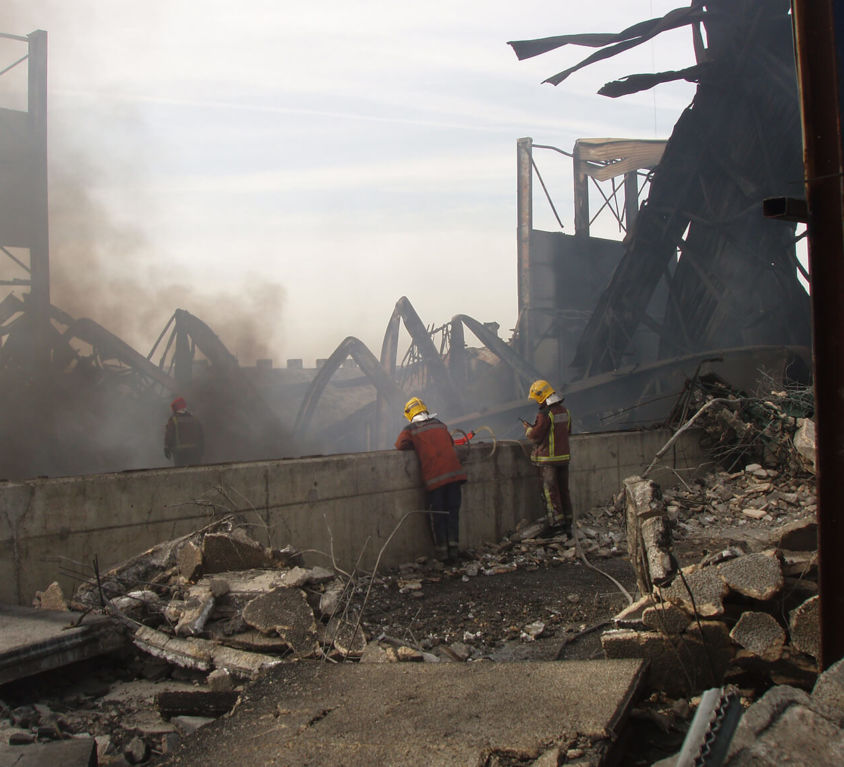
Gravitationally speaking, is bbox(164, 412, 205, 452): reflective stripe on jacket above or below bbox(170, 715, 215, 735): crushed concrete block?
above

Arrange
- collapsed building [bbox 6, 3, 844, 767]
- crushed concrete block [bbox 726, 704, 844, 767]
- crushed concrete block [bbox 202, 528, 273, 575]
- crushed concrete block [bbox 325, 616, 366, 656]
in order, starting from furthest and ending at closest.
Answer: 1. crushed concrete block [bbox 202, 528, 273, 575]
2. crushed concrete block [bbox 325, 616, 366, 656]
3. collapsed building [bbox 6, 3, 844, 767]
4. crushed concrete block [bbox 726, 704, 844, 767]

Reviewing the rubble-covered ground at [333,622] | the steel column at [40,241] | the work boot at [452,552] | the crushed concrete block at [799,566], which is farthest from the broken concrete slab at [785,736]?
the steel column at [40,241]

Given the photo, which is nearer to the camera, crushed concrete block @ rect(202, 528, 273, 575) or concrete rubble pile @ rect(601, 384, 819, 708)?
concrete rubble pile @ rect(601, 384, 819, 708)

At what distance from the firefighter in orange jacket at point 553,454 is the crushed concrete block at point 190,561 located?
173 inches

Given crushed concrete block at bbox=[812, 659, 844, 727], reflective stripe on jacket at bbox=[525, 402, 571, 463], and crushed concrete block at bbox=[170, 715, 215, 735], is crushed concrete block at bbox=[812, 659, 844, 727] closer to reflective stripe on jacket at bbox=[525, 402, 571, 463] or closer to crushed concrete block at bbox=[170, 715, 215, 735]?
crushed concrete block at bbox=[170, 715, 215, 735]

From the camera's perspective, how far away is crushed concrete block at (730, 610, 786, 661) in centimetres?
397

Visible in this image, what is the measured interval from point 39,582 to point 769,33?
683 inches

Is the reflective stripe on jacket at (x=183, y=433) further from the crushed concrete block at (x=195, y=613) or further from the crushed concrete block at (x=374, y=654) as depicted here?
the crushed concrete block at (x=374, y=654)

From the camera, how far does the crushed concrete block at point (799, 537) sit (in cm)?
529

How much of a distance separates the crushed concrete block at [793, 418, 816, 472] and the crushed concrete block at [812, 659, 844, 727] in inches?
326

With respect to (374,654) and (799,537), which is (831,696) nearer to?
(374,654)

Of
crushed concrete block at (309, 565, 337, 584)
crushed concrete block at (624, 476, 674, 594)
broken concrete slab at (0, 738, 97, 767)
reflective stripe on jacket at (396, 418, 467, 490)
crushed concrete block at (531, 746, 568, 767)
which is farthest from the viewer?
reflective stripe on jacket at (396, 418, 467, 490)

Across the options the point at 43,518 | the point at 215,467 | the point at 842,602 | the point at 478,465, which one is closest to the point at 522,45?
the point at 478,465

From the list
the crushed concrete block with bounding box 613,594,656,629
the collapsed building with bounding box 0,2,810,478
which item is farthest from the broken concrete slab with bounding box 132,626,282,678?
the collapsed building with bounding box 0,2,810,478
